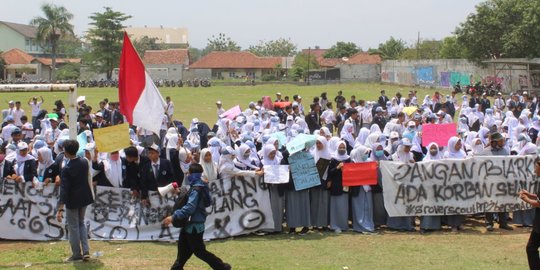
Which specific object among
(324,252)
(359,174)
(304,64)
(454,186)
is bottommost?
(324,252)

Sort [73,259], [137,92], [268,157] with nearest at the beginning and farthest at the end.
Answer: [73,259] → [137,92] → [268,157]

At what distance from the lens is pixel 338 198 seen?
10.6 m

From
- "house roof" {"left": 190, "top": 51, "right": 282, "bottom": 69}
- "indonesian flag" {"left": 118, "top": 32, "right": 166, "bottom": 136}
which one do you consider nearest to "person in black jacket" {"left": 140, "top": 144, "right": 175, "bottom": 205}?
"indonesian flag" {"left": 118, "top": 32, "right": 166, "bottom": 136}

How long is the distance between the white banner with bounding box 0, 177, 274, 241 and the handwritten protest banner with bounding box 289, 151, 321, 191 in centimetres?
98

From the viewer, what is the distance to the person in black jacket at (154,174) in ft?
32.6

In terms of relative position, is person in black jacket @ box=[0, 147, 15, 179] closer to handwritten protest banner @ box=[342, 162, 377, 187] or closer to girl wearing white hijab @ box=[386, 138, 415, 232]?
handwritten protest banner @ box=[342, 162, 377, 187]

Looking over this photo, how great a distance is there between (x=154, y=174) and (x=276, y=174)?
1.86m

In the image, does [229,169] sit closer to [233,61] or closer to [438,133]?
[438,133]

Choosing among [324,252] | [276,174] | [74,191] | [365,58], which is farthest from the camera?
[365,58]

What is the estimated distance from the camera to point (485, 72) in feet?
162

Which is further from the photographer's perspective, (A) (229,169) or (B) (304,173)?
(B) (304,173)

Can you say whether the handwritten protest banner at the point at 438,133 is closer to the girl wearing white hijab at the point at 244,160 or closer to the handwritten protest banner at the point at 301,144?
the handwritten protest banner at the point at 301,144

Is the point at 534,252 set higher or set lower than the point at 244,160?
lower

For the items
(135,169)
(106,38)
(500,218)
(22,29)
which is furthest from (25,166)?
(22,29)
